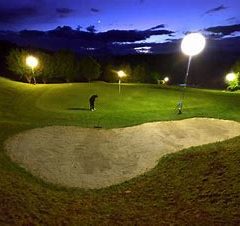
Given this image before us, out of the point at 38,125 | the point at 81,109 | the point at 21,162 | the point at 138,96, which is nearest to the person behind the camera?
the point at 21,162

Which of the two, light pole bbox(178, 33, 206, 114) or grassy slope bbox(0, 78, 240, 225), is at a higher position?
light pole bbox(178, 33, 206, 114)

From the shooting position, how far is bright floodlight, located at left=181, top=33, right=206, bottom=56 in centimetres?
2841

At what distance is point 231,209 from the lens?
12.5m

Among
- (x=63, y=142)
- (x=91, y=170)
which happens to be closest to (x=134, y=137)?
(x=63, y=142)

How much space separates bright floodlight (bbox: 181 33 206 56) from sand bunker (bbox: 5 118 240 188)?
5228mm

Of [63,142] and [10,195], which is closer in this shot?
[10,195]

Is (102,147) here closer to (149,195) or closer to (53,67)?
(149,195)

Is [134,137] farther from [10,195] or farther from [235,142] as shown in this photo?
[10,195]

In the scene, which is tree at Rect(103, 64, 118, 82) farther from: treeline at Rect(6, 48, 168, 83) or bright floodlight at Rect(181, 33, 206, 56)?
bright floodlight at Rect(181, 33, 206, 56)

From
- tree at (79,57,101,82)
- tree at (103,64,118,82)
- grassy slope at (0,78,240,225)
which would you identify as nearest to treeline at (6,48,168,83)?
tree at (79,57,101,82)

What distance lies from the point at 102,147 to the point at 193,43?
442 inches

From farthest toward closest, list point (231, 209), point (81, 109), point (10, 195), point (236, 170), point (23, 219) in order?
point (81, 109) → point (236, 170) → point (10, 195) → point (231, 209) → point (23, 219)

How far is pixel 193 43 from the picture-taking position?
28.7 m

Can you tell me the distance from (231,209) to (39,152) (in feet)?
36.7
